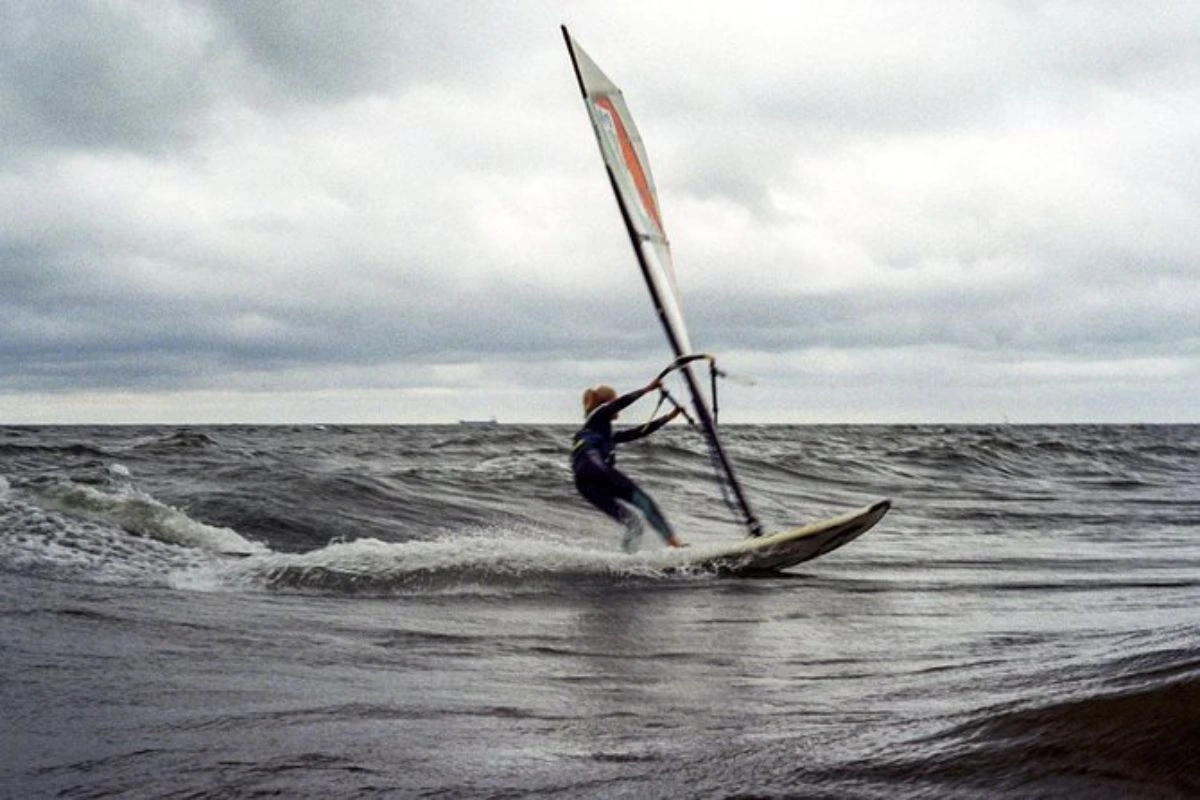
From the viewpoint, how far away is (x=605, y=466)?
473 inches

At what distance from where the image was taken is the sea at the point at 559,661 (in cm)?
391

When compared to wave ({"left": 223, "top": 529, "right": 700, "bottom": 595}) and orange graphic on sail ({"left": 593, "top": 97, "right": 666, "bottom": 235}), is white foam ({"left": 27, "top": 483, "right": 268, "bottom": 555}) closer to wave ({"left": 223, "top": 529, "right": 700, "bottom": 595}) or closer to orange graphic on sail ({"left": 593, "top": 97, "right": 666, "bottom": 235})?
wave ({"left": 223, "top": 529, "right": 700, "bottom": 595})

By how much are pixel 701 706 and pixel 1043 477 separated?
27904mm

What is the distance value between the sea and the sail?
53.8 inches

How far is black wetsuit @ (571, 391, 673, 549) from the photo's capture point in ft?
39.3

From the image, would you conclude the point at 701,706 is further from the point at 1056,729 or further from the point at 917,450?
the point at 917,450

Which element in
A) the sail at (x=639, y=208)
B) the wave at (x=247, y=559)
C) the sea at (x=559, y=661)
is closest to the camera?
the sea at (x=559, y=661)

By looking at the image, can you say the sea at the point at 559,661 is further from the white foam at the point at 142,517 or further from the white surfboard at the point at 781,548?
the white surfboard at the point at 781,548

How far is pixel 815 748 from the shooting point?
13.8 feet

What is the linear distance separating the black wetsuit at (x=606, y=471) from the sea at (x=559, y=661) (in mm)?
525

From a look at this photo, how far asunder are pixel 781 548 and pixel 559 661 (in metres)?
5.59

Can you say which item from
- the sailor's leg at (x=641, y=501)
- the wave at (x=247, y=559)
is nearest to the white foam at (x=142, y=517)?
the wave at (x=247, y=559)

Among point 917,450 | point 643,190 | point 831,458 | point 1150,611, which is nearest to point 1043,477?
point 831,458

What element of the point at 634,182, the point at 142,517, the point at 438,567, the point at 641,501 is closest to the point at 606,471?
the point at 641,501
